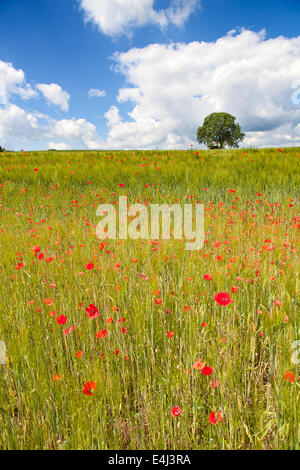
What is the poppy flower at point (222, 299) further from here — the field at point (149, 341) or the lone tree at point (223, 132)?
the lone tree at point (223, 132)

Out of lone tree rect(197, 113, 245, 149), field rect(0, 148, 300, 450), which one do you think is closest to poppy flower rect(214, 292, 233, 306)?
field rect(0, 148, 300, 450)

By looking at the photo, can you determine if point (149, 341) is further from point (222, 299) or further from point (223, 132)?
point (223, 132)

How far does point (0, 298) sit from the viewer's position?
1883 mm

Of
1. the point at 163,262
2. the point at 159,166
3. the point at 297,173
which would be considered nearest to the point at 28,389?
the point at 163,262

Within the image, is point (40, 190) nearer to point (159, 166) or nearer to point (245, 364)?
point (159, 166)

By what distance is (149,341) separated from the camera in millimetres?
→ 1420

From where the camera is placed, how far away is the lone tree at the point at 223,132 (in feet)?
139

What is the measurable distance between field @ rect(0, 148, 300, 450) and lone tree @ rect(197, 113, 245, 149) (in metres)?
42.3

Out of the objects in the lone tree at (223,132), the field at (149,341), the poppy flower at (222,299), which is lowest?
the field at (149,341)

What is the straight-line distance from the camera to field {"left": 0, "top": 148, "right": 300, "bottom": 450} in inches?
39.9

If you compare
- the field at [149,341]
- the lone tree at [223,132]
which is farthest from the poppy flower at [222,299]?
the lone tree at [223,132]

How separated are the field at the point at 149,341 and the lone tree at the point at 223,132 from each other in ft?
139

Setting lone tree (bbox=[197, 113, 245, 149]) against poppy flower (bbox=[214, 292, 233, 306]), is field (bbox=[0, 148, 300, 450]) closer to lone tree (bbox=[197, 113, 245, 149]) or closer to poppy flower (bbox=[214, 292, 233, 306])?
poppy flower (bbox=[214, 292, 233, 306])

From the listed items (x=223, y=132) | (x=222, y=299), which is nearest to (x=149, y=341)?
(x=222, y=299)
